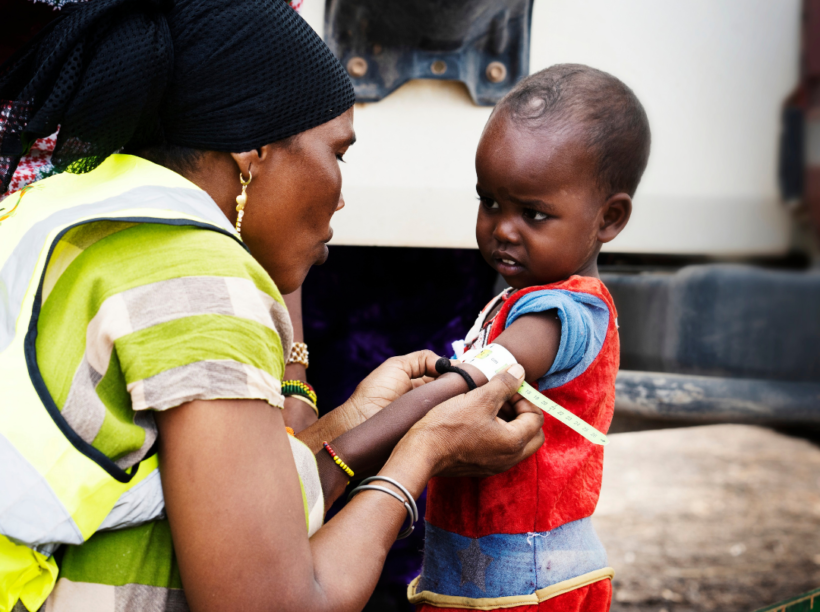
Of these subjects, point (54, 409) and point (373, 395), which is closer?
point (54, 409)

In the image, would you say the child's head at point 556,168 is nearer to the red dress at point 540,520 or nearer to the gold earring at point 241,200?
the red dress at point 540,520

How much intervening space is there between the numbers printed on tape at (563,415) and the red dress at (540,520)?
9cm

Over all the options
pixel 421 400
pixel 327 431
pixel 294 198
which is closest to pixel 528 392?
pixel 421 400

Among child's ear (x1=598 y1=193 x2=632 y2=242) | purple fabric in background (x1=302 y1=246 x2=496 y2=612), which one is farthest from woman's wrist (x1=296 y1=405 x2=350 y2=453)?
child's ear (x1=598 y1=193 x2=632 y2=242)

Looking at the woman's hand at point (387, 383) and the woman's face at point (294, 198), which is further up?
the woman's face at point (294, 198)

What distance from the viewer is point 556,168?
1562mm

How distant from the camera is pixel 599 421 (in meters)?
1.66

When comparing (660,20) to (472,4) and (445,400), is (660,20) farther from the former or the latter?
(445,400)

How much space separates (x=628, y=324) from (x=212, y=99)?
4.86ft

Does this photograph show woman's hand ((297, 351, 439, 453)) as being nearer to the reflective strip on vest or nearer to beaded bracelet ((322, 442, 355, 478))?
beaded bracelet ((322, 442, 355, 478))

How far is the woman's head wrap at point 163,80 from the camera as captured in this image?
107cm

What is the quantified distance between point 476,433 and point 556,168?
1.96ft

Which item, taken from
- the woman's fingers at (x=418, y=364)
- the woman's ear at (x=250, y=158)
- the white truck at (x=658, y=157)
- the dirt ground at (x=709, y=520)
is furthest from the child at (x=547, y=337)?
the dirt ground at (x=709, y=520)

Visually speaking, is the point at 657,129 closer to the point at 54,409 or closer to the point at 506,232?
the point at 506,232
